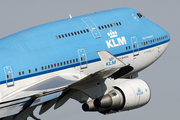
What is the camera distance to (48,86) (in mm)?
46219

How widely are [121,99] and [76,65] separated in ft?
14.8

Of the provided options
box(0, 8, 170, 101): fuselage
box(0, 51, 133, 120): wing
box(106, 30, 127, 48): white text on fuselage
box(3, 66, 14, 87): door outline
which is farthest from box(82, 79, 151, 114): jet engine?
box(3, 66, 14, 87): door outline

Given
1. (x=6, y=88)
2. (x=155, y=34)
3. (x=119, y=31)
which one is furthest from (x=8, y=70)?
(x=155, y=34)

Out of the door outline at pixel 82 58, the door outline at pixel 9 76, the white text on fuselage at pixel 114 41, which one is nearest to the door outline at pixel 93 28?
the white text on fuselage at pixel 114 41

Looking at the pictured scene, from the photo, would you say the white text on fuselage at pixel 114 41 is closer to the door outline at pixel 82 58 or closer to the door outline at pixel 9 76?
the door outline at pixel 82 58

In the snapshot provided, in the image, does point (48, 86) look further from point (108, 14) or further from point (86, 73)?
point (108, 14)

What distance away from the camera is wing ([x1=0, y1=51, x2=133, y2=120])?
4516 cm

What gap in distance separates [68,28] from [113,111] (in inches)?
303

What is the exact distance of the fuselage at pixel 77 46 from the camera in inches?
1804

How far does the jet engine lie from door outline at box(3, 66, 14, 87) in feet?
21.0

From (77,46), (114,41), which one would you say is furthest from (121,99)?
(114,41)

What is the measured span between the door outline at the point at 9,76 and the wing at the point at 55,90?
101 centimetres

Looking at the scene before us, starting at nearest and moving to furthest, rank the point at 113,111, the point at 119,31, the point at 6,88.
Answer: the point at 6,88 < the point at 113,111 < the point at 119,31

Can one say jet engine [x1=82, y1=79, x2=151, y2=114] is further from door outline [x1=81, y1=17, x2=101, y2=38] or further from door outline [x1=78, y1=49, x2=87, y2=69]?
door outline [x1=81, y1=17, x2=101, y2=38]
